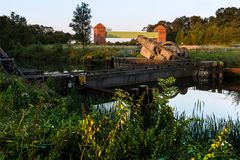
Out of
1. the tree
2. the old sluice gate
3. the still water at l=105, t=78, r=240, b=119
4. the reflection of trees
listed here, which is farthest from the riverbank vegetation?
the tree

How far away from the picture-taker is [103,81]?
20844mm

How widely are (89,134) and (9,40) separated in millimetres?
54667

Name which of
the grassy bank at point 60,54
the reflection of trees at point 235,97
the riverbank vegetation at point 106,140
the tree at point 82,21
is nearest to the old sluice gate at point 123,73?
the reflection of trees at point 235,97

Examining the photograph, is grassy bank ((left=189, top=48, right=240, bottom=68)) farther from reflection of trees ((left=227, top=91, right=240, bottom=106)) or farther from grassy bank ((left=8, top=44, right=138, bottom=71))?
reflection of trees ((left=227, top=91, right=240, bottom=106))

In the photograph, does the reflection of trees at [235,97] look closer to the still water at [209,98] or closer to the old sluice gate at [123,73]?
the still water at [209,98]

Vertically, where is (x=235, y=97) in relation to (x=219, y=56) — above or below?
below

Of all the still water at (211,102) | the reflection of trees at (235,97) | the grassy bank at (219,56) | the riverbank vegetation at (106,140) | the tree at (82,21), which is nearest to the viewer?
the riverbank vegetation at (106,140)

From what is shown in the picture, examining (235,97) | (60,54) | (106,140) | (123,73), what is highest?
(106,140)

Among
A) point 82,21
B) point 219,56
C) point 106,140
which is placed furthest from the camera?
point 82,21

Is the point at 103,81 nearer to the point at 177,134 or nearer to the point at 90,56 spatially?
the point at 177,134

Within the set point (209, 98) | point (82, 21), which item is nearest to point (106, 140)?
point (209, 98)

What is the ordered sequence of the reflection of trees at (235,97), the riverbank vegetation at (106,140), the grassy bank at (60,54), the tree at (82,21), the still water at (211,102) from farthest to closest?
1. the tree at (82,21)
2. the grassy bank at (60,54)
3. the reflection of trees at (235,97)
4. the still water at (211,102)
5. the riverbank vegetation at (106,140)

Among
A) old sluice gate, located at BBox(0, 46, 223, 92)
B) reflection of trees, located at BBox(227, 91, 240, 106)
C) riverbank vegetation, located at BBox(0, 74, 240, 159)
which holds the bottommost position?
reflection of trees, located at BBox(227, 91, 240, 106)

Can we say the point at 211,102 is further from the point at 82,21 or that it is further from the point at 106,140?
the point at 82,21
